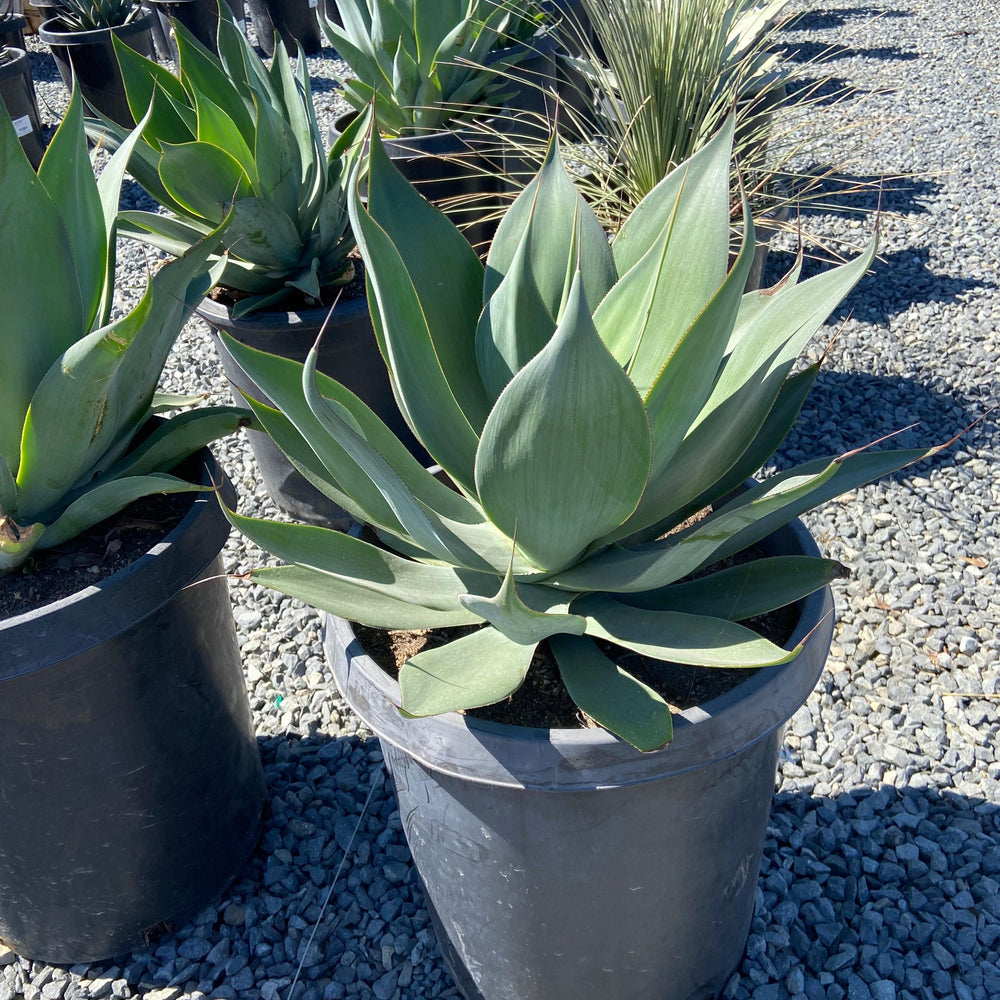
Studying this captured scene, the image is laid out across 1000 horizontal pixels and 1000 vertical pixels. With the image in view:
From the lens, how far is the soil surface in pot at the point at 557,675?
116 centimetres

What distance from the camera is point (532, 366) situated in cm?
86

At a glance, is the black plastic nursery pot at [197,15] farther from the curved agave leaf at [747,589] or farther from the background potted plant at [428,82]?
the curved agave leaf at [747,589]

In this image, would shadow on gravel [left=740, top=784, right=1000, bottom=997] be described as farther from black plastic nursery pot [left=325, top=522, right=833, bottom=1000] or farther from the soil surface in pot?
the soil surface in pot

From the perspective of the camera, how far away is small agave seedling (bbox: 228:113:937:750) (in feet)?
3.15

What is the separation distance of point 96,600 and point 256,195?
4.18 ft

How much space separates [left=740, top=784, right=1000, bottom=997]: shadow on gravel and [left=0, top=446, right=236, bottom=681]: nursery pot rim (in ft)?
3.62

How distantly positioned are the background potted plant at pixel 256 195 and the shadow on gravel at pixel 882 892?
1.39 meters

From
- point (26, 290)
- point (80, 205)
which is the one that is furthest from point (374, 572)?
point (80, 205)

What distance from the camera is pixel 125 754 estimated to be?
4.50 feet

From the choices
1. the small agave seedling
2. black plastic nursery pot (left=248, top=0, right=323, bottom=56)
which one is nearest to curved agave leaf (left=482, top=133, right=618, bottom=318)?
the small agave seedling

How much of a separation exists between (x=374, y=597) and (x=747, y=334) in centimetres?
57

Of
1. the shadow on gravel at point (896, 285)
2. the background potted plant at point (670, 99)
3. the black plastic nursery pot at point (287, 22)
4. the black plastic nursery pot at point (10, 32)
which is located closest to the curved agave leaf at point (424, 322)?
the background potted plant at point (670, 99)

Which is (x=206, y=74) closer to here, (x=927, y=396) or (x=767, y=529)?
(x=767, y=529)

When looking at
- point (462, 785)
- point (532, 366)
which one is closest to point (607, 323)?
point (532, 366)
